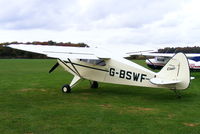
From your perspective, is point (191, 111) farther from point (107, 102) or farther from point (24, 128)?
point (24, 128)

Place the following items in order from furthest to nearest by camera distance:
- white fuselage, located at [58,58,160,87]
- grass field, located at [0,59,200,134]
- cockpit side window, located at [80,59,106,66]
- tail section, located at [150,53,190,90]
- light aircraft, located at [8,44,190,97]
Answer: cockpit side window, located at [80,59,106,66] → white fuselage, located at [58,58,160,87] → light aircraft, located at [8,44,190,97] → tail section, located at [150,53,190,90] → grass field, located at [0,59,200,134]

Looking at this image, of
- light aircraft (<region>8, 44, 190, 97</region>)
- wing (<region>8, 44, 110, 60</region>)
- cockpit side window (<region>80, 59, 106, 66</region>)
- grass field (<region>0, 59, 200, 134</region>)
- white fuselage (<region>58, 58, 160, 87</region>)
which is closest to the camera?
grass field (<region>0, 59, 200, 134</region>)

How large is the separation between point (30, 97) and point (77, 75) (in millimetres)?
2224

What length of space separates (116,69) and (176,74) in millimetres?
2380

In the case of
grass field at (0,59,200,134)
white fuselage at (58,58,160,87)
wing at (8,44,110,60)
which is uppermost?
wing at (8,44,110,60)

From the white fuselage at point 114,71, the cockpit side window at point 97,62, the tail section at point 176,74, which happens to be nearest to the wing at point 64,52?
the cockpit side window at point 97,62

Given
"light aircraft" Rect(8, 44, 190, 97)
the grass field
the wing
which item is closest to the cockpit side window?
"light aircraft" Rect(8, 44, 190, 97)

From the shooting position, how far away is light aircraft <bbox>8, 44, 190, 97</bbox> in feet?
29.7

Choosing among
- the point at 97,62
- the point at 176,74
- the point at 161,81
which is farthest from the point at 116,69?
the point at 176,74

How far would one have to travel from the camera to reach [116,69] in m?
10.6

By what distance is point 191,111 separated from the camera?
8.00 m

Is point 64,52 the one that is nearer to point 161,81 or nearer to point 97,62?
point 97,62

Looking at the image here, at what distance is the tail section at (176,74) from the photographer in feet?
29.3

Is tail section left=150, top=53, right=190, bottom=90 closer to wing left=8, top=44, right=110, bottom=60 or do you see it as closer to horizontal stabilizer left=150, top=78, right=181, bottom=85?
horizontal stabilizer left=150, top=78, right=181, bottom=85
